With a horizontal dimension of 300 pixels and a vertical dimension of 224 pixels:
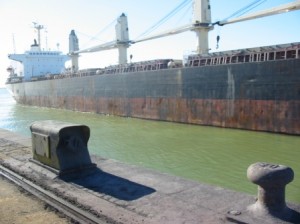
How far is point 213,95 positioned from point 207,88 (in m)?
0.50

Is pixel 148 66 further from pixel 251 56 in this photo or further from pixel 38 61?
pixel 38 61

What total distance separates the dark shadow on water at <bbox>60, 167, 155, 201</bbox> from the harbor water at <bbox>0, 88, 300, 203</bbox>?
285 centimetres

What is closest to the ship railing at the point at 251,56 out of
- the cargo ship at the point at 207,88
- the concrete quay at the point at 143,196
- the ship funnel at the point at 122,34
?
the cargo ship at the point at 207,88

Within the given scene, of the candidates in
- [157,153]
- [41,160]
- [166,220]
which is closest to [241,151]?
[157,153]

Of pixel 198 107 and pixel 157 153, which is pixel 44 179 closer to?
pixel 157 153

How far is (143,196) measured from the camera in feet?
13.4

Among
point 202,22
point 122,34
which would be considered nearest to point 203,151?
point 202,22

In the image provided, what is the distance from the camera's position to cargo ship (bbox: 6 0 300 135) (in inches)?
480

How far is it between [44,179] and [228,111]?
10.5 m

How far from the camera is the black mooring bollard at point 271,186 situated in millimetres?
2992

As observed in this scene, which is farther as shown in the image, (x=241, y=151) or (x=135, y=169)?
(x=241, y=151)

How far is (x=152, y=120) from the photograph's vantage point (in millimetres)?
18234

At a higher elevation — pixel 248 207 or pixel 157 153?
pixel 248 207

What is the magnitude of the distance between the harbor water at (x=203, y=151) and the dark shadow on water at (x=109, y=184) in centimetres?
285
